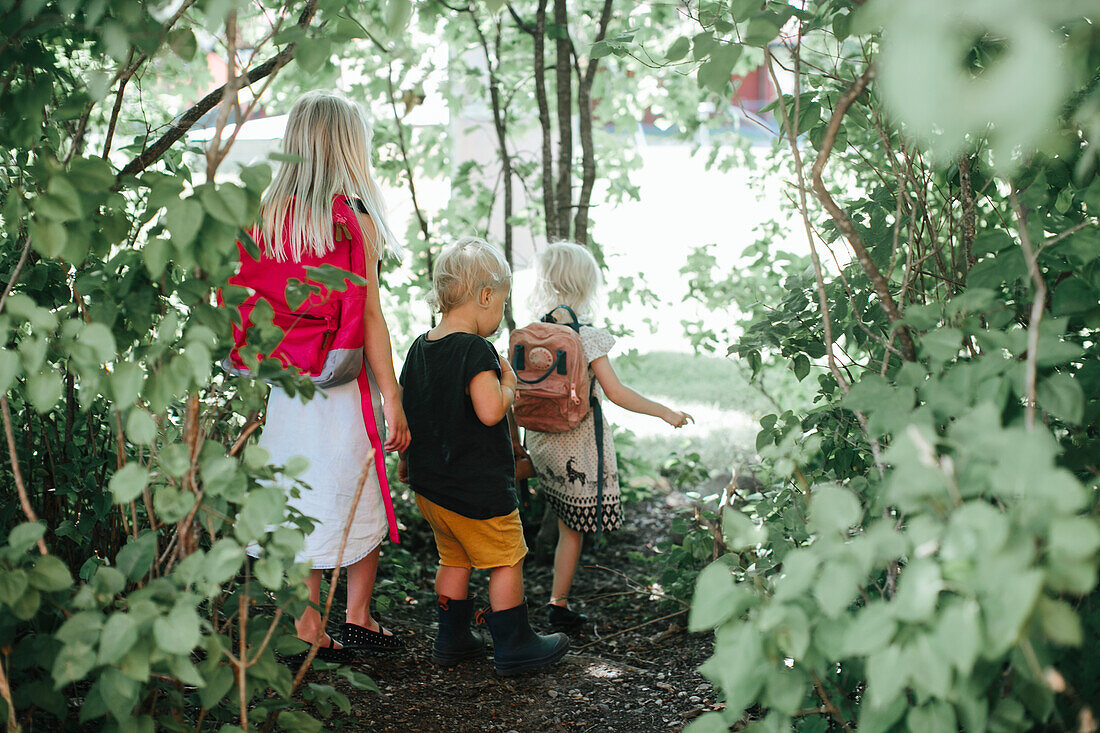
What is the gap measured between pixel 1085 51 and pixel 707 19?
2.70ft

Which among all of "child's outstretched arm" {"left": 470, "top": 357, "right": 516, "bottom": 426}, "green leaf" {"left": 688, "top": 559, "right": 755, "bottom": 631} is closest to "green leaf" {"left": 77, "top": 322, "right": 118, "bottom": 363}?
"green leaf" {"left": 688, "top": 559, "right": 755, "bottom": 631}

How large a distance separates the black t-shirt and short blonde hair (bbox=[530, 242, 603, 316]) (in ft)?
1.99

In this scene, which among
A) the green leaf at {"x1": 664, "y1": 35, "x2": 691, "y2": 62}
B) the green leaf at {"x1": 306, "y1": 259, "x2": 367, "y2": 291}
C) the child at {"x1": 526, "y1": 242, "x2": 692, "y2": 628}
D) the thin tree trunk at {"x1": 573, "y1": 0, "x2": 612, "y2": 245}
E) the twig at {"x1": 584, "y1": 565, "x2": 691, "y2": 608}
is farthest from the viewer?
the thin tree trunk at {"x1": 573, "y1": 0, "x2": 612, "y2": 245}

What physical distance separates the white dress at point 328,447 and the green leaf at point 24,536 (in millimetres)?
1156

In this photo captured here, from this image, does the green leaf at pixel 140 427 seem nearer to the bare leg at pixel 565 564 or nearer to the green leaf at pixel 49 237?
the green leaf at pixel 49 237

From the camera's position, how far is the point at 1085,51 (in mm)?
1190

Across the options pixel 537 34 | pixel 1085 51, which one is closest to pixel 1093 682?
pixel 1085 51

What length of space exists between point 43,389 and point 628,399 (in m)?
1.95

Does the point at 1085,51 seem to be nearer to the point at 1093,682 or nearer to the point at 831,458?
the point at 1093,682

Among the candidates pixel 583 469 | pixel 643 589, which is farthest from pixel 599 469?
pixel 643 589

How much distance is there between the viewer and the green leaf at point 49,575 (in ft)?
3.93

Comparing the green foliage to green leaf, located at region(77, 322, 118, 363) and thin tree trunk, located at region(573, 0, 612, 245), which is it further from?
thin tree trunk, located at region(573, 0, 612, 245)

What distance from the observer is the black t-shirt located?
2.46 meters

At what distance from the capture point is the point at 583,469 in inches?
116
